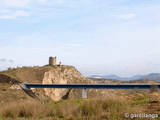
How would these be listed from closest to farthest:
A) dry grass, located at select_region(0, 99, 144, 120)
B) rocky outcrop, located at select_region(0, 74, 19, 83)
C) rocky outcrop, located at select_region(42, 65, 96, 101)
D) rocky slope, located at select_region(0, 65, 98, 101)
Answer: dry grass, located at select_region(0, 99, 144, 120)
rocky outcrop, located at select_region(0, 74, 19, 83)
rocky slope, located at select_region(0, 65, 98, 101)
rocky outcrop, located at select_region(42, 65, 96, 101)

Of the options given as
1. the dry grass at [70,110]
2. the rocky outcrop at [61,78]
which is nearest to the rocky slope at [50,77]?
the rocky outcrop at [61,78]

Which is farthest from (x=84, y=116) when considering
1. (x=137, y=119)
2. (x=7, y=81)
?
(x=7, y=81)

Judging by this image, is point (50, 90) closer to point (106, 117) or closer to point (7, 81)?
point (7, 81)

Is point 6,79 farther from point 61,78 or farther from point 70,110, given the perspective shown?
point 70,110

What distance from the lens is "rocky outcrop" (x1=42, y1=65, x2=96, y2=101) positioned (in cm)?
6948

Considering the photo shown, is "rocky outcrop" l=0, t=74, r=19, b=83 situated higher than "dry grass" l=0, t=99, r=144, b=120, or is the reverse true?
"rocky outcrop" l=0, t=74, r=19, b=83

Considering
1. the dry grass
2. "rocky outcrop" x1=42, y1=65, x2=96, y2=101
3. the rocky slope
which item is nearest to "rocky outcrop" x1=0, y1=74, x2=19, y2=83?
the rocky slope

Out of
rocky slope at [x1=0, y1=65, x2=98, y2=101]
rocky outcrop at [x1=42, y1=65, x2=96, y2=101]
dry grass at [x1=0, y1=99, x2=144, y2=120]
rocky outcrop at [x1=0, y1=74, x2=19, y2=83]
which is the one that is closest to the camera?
dry grass at [x1=0, y1=99, x2=144, y2=120]

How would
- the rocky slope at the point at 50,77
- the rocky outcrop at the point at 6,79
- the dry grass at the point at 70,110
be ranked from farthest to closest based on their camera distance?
the rocky slope at the point at 50,77 < the rocky outcrop at the point at 6,79 < the dry grass at the point at 70,110

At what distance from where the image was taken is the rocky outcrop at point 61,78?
69.5 meters

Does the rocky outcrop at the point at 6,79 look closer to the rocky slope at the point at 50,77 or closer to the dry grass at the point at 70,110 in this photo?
the rocky slope at the point at 50,77

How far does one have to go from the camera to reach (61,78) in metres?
76.1

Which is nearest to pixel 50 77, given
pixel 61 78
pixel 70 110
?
pixel 61 78

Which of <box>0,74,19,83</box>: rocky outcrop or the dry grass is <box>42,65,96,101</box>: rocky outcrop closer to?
<box>0,74,19,83</box>: rocky outcrop
